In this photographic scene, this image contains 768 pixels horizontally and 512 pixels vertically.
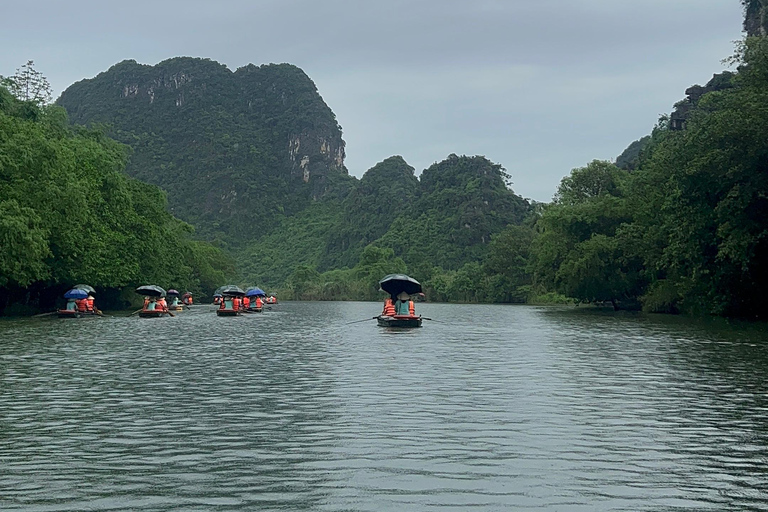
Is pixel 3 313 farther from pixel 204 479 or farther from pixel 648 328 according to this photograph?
pixel 204 479

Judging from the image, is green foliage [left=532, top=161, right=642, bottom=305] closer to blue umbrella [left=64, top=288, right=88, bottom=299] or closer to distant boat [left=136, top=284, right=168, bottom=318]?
distant boat [left=136, top=284, right=168, bottom=318]

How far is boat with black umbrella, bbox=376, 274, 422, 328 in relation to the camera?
38594mm

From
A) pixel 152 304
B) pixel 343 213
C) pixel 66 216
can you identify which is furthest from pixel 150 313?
pixel 343 213

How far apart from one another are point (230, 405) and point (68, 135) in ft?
172

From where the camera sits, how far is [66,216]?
44375mm

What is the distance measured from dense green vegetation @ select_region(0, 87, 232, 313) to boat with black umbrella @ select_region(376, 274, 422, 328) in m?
15.6

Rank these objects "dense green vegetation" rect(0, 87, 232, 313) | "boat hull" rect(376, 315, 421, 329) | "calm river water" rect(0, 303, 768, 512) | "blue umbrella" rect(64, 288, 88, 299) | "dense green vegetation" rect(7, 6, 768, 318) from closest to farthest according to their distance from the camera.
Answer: "calm river water" rect(0, 303, 768, 512) → "dense green vegetation" rect(7, 6, 768, 318) → "boat hull" rect(376, 315, 421, 329) → "dense green vegetation" rect(0, 87, 232, 313) → "blue umbrella" rect(64, 288, 88, 299)

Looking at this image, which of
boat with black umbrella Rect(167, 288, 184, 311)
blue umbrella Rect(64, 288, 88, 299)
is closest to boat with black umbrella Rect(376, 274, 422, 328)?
blue umbrella Rect(64, 288, 88, 299)

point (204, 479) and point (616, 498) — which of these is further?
point (204, 479)

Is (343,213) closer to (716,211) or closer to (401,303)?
(401,303)

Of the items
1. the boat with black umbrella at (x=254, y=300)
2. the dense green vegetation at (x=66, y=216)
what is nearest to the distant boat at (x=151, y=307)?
the dense green vegetation at (x=66, y=216)

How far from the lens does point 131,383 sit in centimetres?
1677

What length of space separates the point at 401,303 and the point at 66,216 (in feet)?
59.2

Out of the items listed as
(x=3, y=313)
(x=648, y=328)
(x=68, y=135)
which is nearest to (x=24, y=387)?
(x=648, y=328)
